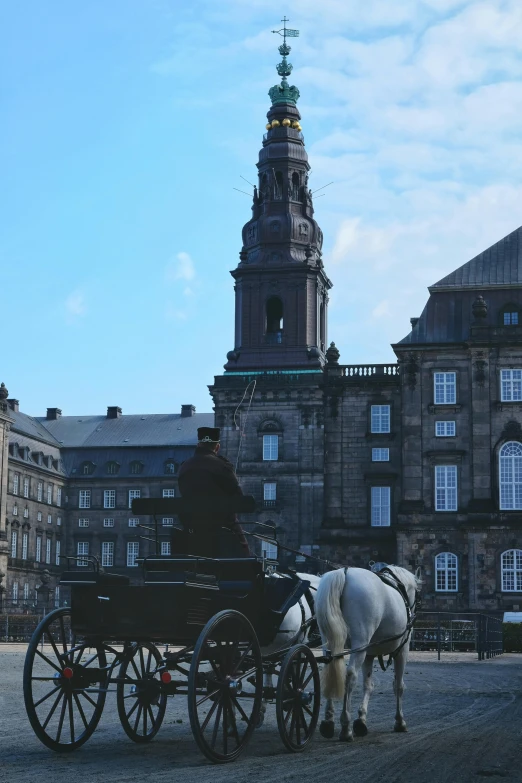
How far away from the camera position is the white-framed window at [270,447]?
8375cm

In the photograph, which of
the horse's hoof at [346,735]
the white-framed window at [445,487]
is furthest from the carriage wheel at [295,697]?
the white-framed window at [445,487]

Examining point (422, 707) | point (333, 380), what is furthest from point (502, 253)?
point (422, 707)

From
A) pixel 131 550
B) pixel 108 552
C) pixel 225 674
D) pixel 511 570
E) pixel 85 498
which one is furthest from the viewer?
pixel 85 498

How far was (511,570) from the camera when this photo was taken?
6625cm

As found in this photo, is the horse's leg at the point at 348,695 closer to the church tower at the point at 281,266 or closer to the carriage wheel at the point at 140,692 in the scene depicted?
the carriage wheel at the point at 140,692

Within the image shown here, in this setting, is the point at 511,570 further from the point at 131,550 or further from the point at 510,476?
the point at 131,550

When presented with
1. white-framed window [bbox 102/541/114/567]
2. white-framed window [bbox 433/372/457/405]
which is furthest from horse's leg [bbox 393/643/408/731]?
white-framed window [bbox 102/541/114/567]

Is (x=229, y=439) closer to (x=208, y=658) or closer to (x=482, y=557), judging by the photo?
(x=482, y=557)

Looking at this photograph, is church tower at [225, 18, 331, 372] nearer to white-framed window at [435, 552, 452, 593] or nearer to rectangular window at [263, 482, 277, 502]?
rectangular window at [263, 482, 277, 502]

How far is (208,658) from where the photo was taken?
12.4m

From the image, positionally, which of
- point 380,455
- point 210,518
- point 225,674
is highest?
point 380,455

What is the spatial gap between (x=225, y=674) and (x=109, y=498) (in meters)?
108

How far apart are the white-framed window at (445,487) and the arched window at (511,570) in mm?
4037

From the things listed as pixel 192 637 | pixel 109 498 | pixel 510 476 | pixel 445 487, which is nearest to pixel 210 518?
pixel 192 637
